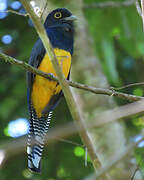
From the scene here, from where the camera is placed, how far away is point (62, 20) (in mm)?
4785

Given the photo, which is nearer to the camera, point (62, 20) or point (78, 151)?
point (62, 20)

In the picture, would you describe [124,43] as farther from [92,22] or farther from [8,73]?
[8,73]

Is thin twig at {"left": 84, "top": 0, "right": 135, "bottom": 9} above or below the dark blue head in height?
below

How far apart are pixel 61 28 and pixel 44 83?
2.47ft

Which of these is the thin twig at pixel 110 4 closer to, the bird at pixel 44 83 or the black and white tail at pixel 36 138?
the bird at pixel 44 83

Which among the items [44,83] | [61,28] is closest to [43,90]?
[44,83]

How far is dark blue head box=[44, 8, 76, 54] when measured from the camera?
4.46 m

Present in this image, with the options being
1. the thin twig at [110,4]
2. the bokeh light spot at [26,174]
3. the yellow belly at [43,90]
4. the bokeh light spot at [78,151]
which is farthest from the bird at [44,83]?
the bokeh light spot at [26,174]

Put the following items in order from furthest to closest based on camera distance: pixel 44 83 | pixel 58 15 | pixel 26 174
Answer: pixel 26 174 → pixel 58 15 → pixel 44 83

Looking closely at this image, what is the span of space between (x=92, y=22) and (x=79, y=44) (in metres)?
0.61

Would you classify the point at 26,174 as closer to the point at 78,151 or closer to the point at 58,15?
the point at 78,151

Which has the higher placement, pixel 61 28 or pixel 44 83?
pixel 61 28

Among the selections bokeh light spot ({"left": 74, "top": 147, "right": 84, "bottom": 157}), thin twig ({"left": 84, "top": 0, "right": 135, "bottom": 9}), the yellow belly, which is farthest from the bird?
bokeh light spot ({"left": 74, "top": 147, "right": 84, "bottom": 157})

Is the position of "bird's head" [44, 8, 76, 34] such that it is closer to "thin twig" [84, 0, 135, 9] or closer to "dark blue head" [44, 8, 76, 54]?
"dark blue head" [44, 8, 76, 54]
